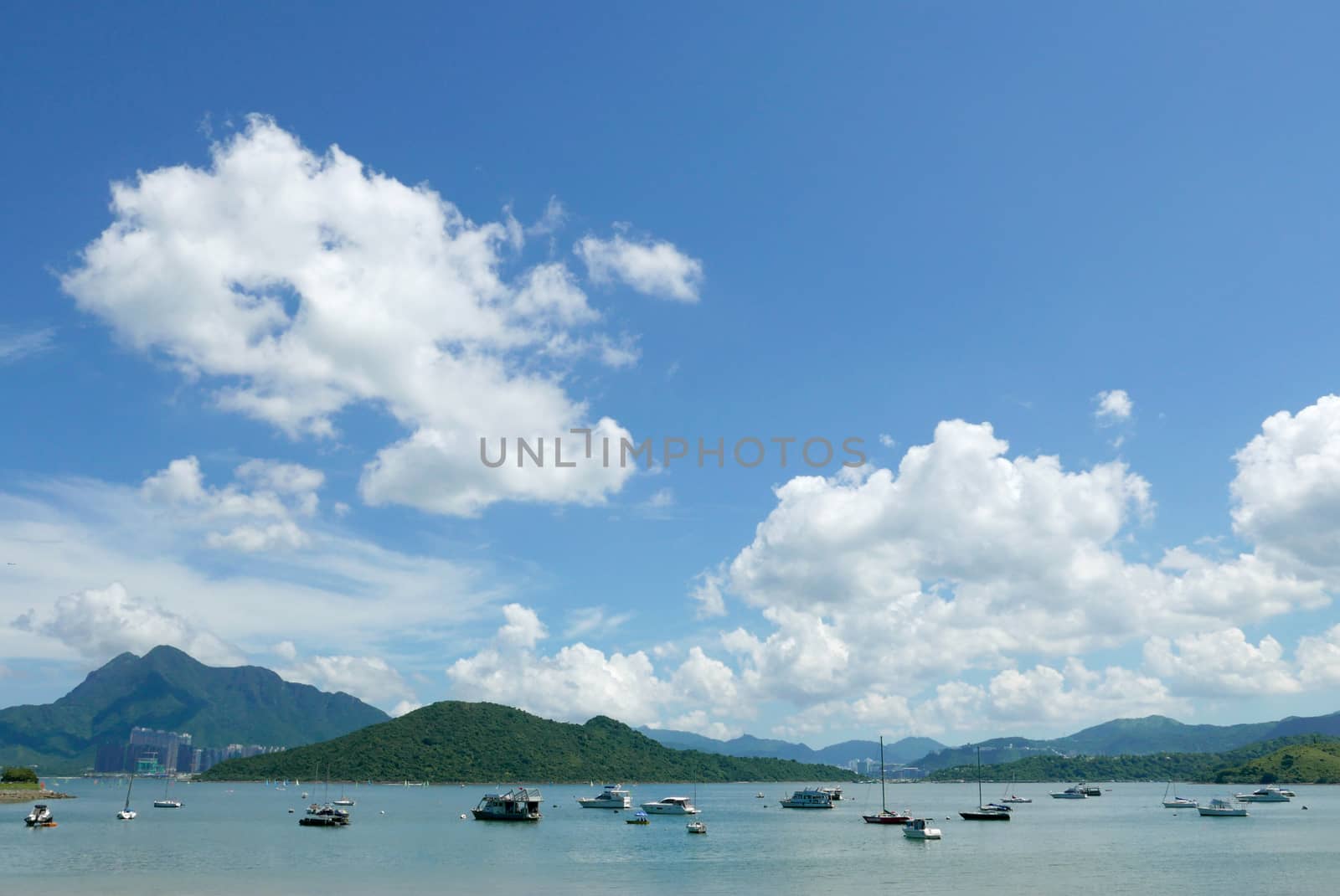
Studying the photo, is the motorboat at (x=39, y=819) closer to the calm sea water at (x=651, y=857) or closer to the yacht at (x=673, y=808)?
the calm sea water at (x=651, y=857)

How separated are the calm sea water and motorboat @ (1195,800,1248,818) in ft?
44.4

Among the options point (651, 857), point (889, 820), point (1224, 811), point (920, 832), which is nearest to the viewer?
point (651, 857)

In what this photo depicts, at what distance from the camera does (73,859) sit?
8975cm

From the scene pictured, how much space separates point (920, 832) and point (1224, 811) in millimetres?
86797

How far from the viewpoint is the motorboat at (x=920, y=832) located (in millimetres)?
121644

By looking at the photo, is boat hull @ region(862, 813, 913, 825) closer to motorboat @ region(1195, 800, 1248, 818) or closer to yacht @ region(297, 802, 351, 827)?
motorboat @ region(1195, 800, 1248, 818)

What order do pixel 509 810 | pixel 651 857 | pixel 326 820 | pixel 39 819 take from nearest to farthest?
pixel 651 857 → pixel 39 819 → pixel 326 820 → pixel 509 810

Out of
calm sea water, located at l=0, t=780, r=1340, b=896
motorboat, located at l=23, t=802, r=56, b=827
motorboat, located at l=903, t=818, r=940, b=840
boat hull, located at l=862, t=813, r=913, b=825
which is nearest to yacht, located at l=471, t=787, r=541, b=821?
calm sea water, located at l=0, t=780, r=1340, b=896

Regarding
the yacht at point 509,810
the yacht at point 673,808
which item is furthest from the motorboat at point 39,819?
the yacht at point 673,808

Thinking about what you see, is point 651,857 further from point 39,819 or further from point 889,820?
point 39,819

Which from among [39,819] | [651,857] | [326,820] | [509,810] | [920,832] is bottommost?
[326,820]

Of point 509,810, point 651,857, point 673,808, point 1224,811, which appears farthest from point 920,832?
point 1224,811

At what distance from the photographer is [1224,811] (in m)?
174

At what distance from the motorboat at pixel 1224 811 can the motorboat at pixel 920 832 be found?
266 feet
